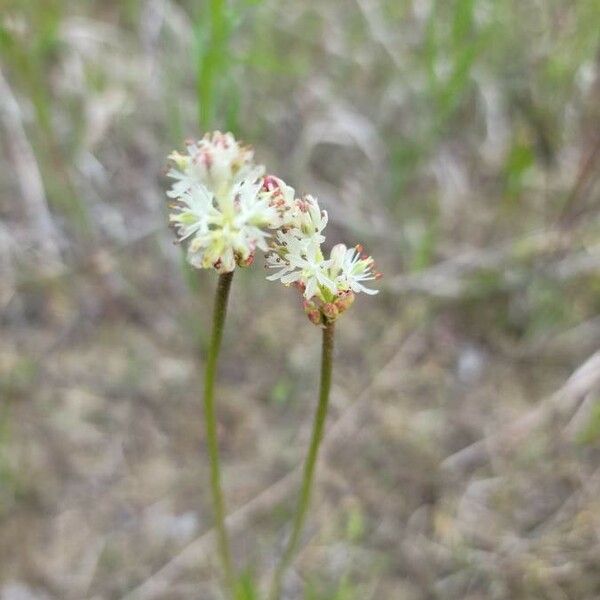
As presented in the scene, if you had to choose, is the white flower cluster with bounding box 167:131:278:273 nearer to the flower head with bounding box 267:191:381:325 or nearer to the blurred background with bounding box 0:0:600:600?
the flower head with bounding box 267:191:381:325

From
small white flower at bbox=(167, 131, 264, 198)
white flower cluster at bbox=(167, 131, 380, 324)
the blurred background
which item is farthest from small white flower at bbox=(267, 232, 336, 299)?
the blurred background

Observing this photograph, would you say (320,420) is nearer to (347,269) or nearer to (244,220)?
(347,269)

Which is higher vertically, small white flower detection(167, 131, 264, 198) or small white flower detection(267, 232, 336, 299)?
small white flower detection(167, 131, 264, 198)

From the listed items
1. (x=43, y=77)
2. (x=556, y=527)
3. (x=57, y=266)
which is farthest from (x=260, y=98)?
(x=556, y=527)

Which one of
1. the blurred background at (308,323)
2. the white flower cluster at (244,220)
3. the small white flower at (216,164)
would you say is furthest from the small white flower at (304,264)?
the blurred background at (308,323)

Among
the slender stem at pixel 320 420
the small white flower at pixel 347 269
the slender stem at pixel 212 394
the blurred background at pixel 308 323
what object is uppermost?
the blurred background at pixel 308 323

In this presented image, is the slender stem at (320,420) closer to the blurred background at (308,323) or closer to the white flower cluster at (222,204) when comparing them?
the white flower cluster at (222,204)

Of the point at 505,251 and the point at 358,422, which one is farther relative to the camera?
the point at 505,251

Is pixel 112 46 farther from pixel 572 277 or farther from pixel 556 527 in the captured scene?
pixel 556 527
